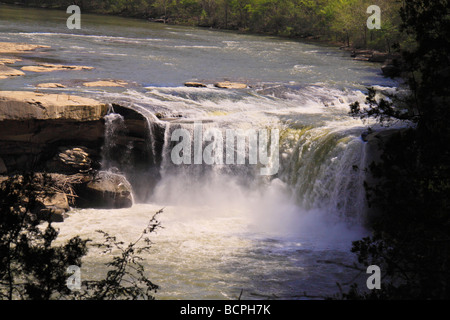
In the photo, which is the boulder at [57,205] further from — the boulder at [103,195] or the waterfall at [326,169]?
the waterfall at [326,169]

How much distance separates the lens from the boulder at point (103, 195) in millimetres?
11156

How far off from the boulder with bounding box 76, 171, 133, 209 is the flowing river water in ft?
0.68

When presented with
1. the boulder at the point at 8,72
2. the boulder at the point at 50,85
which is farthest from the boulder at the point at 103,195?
the boulder at the point at 8,72

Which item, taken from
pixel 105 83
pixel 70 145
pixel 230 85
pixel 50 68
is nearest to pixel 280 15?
pixel 230 85

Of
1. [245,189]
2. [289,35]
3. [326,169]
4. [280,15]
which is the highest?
[280,15]

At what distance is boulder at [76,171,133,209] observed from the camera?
1116 cm

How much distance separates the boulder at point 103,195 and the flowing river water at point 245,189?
0.21 meters

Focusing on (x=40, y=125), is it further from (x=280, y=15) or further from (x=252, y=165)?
(x=280, y=15)

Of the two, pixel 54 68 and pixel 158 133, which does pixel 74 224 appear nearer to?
pixel 158 133

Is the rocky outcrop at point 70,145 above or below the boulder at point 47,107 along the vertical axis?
below

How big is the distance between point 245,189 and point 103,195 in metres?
2.93

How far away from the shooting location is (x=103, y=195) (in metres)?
11.2

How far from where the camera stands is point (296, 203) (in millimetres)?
11641

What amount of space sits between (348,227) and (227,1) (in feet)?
116
